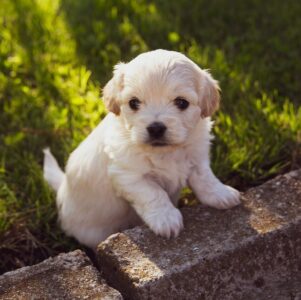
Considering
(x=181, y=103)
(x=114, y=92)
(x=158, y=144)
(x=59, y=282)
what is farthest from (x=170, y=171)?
(x=59, y=282)

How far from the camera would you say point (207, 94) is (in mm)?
2939

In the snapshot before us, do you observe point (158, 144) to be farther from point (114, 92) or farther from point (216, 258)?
point (216, 258)

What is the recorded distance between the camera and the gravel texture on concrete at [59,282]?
2.53 metres

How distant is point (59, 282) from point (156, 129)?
80 centimetres

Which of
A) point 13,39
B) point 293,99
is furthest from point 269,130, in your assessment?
point 13,39

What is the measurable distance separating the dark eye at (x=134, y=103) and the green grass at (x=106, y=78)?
3.10ft

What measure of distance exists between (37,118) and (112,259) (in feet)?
5.51

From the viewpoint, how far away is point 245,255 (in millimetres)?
2736

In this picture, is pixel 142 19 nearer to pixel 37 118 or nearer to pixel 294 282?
pixel 37 118

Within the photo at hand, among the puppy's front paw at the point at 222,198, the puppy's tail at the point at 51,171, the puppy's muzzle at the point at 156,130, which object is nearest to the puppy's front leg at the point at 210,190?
the puppy's front paw at the point at 222,198

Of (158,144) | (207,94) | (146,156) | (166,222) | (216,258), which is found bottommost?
(216,258)

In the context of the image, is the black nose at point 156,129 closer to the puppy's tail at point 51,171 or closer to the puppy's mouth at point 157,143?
the puppy's mouth at point 157,143

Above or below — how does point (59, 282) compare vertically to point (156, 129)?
below

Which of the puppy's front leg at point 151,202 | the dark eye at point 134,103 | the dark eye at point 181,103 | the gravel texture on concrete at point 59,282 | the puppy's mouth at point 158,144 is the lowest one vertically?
the gravel texture on concrete at point 59,282
